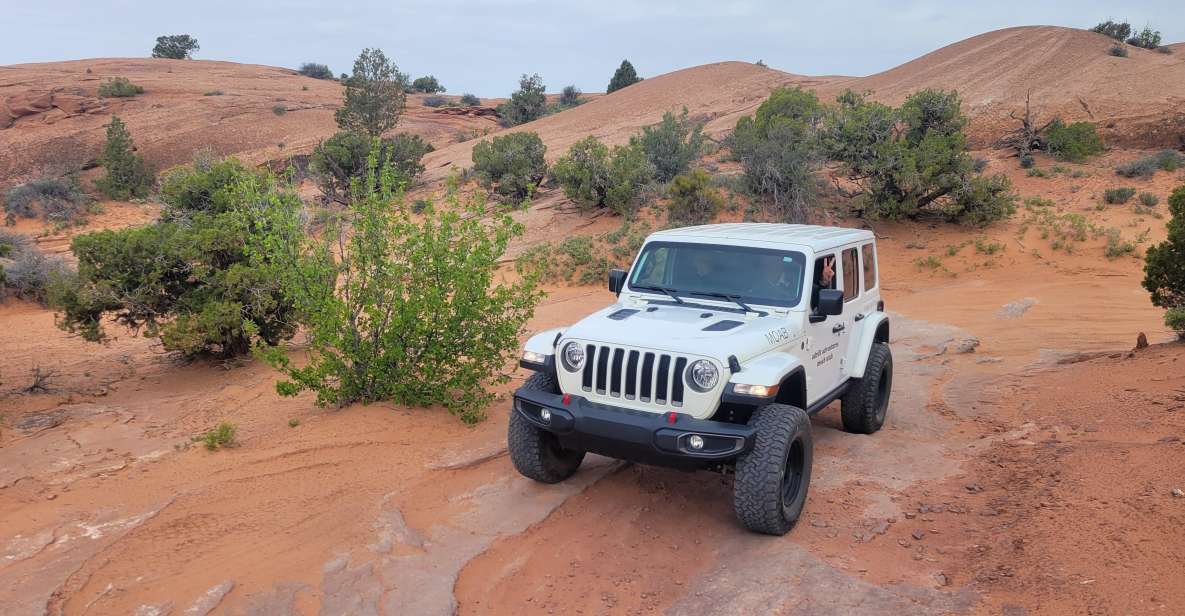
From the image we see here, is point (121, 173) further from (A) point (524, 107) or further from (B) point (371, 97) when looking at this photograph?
(A) point (524, 107)

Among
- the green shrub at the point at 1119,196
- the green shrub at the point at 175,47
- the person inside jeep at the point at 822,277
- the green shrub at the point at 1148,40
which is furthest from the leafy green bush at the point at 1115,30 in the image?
the green shrub at the point at 175,47

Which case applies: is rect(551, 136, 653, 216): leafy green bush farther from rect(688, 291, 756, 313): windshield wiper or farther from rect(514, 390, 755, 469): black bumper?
rect(514, 390, 755, 469): black bumper

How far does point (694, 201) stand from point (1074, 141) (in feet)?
35.4

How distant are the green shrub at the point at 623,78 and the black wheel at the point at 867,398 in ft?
159

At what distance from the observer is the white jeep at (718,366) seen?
4793 mm

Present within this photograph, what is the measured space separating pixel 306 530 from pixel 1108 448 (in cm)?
577

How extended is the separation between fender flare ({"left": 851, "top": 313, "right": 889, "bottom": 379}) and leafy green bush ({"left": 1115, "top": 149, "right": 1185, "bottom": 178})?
16050 mm

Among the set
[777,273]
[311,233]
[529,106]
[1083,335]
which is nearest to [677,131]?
[1083,335]

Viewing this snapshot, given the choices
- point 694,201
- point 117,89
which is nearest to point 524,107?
point 117,89

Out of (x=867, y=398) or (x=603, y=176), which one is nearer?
(x=867, y=398)

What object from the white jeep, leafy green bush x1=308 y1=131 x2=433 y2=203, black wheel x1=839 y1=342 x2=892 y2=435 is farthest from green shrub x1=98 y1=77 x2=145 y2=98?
black wheel x1=839 y1=342 x2=892 y2=435

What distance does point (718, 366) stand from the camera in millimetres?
4801

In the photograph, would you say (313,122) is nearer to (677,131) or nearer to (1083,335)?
(677,131)

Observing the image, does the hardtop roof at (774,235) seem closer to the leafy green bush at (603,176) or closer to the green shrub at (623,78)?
the leafy green bush at (603,176)
